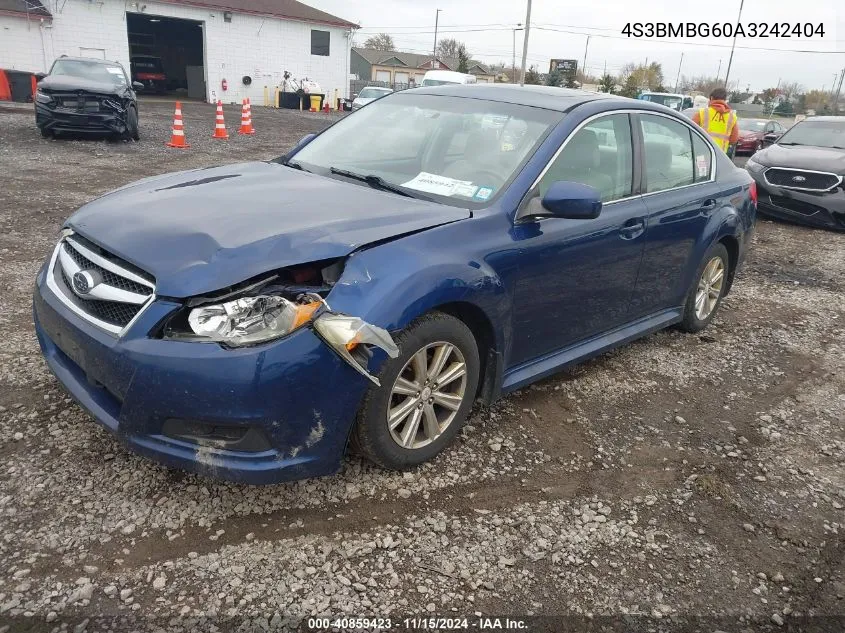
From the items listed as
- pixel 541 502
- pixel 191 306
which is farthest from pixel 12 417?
pixel 541 502

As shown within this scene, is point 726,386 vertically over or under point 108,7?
under

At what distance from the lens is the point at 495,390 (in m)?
3.28

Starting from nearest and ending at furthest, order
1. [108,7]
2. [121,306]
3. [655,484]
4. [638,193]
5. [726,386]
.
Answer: [121,306] → [655,484] → [638,193] → [726,386] → [108,7]

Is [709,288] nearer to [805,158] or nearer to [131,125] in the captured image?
[805,158]

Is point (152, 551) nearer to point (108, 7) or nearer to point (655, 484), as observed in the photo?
point (655, 484)

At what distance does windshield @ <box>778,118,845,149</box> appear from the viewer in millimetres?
10289

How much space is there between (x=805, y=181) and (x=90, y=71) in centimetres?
1331

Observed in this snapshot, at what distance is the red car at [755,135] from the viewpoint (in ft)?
70.1

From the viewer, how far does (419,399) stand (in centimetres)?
292

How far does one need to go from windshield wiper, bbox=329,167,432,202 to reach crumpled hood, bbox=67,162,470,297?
8 centimetres

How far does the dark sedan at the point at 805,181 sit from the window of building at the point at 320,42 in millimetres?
27737

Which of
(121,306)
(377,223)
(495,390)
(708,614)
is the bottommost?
(708,614)

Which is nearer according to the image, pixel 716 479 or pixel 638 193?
pixel 716 479

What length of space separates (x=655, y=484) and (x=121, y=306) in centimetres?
253
